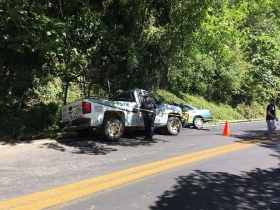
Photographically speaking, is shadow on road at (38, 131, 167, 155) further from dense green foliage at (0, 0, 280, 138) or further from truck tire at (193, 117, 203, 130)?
truck tire at (193, 117, 203, 130)

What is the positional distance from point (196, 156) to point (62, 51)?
4.95 metres

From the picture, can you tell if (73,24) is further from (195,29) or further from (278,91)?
(278,91)

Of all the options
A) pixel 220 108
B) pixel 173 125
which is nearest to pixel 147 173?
pixel 173 125

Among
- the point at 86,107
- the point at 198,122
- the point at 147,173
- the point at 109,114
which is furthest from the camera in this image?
the point at 198,122

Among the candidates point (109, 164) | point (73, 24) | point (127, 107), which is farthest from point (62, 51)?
point (73, 24)

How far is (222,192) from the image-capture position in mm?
5152

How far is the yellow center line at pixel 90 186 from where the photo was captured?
4215 mm

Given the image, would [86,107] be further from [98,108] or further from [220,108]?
[220,108]

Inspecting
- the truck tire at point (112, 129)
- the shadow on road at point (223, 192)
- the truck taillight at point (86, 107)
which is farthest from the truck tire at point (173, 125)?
the shadow on road at point (223, 192)

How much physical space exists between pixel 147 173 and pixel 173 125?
5410 millimetres

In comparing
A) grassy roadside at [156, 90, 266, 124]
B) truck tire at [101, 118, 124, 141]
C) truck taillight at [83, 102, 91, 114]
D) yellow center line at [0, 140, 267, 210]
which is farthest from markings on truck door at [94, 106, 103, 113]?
grassy roadside at [156, 90, 266, 124]

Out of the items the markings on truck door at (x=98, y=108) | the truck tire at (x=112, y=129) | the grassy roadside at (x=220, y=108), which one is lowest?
the truck tire at (x=112, y=129)

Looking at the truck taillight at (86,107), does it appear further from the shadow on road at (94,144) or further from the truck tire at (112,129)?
the shadow on road at (94,144)

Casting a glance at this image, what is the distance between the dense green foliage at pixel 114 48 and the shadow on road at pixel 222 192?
5.05 meters
